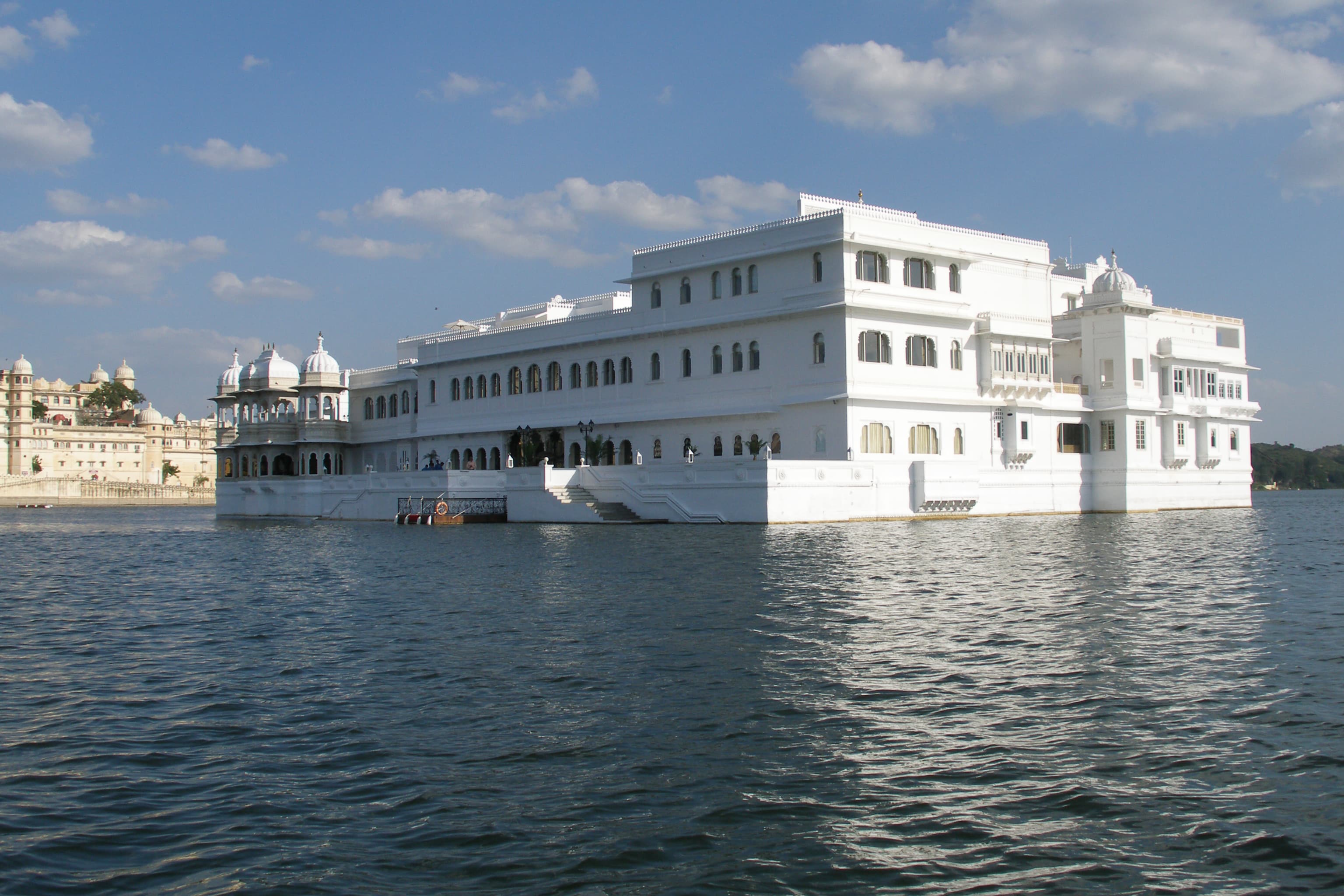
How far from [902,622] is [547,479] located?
1265 inches

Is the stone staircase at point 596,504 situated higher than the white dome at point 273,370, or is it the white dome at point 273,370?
the white dome at point 273,370

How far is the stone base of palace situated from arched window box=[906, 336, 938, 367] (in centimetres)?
424

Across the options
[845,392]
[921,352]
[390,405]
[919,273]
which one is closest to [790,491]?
[845,392]

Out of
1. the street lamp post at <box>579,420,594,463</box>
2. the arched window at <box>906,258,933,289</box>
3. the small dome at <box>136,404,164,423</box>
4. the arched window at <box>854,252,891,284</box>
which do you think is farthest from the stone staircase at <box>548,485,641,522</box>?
the small dome at <box>136,404,164,423</box>

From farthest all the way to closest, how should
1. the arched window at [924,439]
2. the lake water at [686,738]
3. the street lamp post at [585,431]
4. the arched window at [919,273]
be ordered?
the street lamp post at [585,431]
the arched window at [919,273]
the arched window at [924,439]
the lake water at [686,738]

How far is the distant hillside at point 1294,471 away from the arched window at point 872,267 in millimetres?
93216

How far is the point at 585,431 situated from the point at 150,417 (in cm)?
11718

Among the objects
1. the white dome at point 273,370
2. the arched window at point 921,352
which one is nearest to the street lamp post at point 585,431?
the arched window at point 921,352

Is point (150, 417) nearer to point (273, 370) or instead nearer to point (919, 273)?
point (273, 370)

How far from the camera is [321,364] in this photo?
230ft

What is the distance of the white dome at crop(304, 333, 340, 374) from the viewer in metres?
69.9

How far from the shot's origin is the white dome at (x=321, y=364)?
69938mm

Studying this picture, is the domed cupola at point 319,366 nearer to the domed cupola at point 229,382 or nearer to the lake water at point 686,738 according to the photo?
the domed cupola at point 229,382

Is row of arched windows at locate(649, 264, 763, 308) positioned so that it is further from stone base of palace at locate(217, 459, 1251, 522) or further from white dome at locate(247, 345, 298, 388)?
white dome at locate(247, 345, 298, 388)
